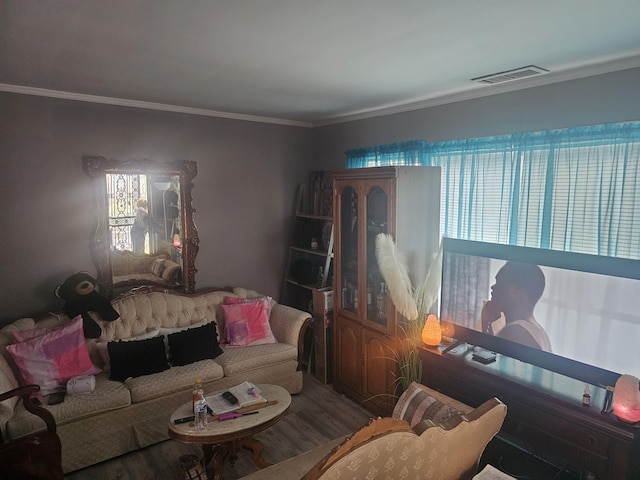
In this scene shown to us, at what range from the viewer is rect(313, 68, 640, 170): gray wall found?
7.89ft

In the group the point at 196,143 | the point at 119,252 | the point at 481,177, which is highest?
the point at 196,143

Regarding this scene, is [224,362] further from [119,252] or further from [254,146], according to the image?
[254,146]

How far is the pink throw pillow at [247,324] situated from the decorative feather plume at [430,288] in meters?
1.52

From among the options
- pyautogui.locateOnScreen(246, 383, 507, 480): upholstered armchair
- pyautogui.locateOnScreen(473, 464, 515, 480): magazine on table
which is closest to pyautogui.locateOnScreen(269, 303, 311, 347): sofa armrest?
pyautogui.locateOnScreen(246, 383, 507, 480): upholstered armchair

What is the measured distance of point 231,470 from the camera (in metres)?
2.80

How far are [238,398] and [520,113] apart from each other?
106 inches

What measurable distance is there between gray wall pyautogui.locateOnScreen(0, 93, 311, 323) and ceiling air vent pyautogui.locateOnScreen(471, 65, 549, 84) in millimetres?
2391

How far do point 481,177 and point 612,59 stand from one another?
40.2 inches

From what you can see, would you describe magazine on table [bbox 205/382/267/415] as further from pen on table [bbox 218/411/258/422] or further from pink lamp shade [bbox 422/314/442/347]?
pink lamp shade [bbox 422/314/442/347]

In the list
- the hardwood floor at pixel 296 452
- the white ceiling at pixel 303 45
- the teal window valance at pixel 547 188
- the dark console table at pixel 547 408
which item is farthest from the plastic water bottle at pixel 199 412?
the teal window valance at pixel 547 188

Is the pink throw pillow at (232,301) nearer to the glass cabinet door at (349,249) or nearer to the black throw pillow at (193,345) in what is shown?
the black throw pillow at (193,345)

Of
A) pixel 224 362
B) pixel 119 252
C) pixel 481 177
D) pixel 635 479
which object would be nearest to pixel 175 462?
pixel 224 362

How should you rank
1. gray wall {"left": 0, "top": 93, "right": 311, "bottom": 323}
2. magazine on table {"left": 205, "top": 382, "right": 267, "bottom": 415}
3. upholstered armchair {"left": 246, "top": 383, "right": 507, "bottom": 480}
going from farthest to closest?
gray wall {"left": 0, "top": 93, "right": 311, "bottom": 323}
magazine on table {"left": 205, "top": 382, "right": 267, "bottom": 415}
upholstered armchair {"left": 246, "top": 383, "right": 507, "bottom": 480}

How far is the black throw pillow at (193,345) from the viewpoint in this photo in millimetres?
3420
